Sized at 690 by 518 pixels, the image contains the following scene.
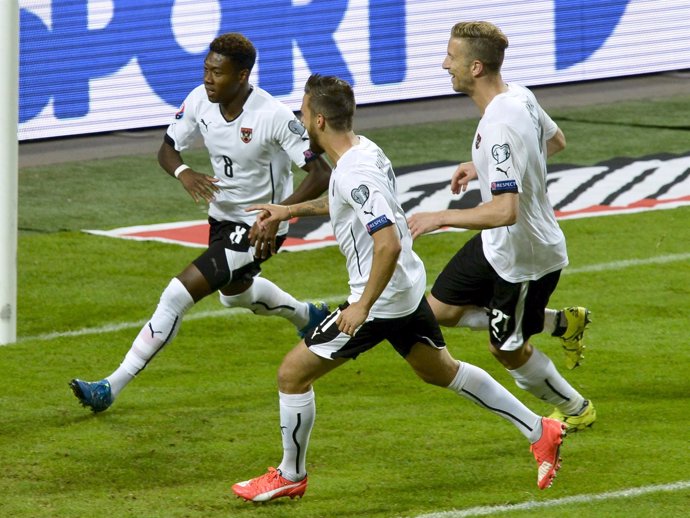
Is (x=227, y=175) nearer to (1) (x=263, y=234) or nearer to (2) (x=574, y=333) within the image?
(1) (x=263, y=234)

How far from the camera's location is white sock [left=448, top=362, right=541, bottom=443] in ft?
23.2

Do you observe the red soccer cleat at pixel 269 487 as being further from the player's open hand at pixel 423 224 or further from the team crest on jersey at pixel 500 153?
the team crest on jersey at pixel 500 153

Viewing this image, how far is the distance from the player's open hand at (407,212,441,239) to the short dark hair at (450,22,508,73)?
1090 millimetres

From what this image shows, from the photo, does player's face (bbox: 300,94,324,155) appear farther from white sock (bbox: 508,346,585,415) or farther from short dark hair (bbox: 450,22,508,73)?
white sock (bbox: 508,346,585,415)

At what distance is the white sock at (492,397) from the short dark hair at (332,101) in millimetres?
1278

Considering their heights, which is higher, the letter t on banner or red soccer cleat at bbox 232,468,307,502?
the letter t on banner

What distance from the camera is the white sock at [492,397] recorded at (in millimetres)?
7086

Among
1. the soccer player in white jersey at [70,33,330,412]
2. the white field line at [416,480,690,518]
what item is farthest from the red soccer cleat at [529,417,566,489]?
the soccer player in white jersey at [70,33,330,412]

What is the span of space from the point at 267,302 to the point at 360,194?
3.01 m

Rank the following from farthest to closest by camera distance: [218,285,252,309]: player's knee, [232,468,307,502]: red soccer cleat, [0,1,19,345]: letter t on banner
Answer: [0,1,19,345]: letter t on banner < [218,285,252,309]: player's knee < [232,468,307,502]: red soccer cleat

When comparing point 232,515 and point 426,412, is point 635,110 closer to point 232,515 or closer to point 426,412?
point 426,412

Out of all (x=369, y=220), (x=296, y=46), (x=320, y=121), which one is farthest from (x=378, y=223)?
(x=296, y=46)

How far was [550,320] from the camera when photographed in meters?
8.44

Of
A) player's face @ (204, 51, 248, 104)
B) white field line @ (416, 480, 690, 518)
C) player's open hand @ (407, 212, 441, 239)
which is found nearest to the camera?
player's open hand @ (407, 212, 441, 239)
